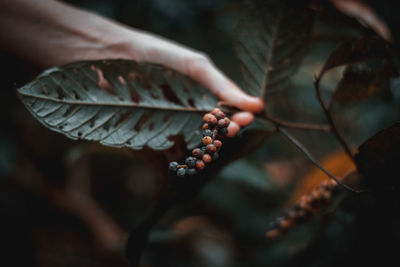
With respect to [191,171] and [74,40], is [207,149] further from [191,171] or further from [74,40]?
[74,40]

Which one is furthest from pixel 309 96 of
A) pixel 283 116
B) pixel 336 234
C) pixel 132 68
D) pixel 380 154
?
pixel 132 68

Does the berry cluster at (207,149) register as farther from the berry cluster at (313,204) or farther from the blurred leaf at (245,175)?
the blurred leaf at (245,175)

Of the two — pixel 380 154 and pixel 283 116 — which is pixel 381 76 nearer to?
pixel 380 154

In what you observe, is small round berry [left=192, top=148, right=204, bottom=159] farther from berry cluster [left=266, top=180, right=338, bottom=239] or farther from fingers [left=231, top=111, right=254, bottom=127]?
berry cluster [left=266, top=180, right=338, bottom=239]

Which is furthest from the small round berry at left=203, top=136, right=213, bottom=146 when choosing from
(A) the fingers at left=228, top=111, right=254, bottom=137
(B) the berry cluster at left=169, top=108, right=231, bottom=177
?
(A) the fingers at left=228, top=111, right=254, bottom=137

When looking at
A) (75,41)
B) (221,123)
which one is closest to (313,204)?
(221,123)

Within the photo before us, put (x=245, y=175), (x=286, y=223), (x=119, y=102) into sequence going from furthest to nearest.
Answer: (x=245, y=175) → (x=286, y=223) → (x=119, y=102)
